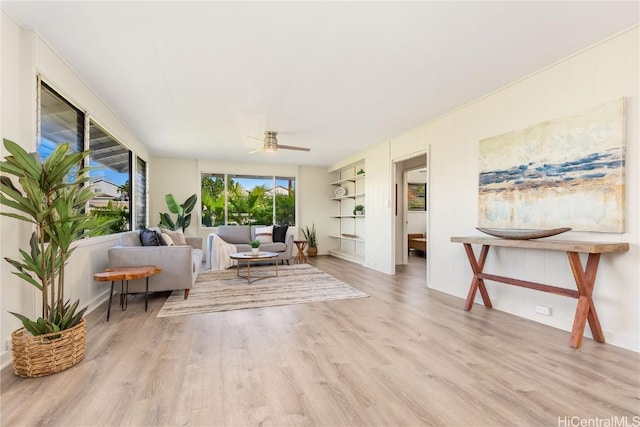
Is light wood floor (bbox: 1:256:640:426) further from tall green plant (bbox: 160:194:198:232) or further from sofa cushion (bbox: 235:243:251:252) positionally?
tall green plant (bbox: 160:194:198:232)

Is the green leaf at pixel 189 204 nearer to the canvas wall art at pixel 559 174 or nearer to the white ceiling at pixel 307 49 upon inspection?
the white ceiling at pixel 307 49

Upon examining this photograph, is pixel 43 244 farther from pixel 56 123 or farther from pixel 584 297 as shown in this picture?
pixel 584 297

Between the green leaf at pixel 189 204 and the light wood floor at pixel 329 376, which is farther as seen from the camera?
the green leaf at pixel 189 204

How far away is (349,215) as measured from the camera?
764cm

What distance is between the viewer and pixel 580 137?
2656 mm

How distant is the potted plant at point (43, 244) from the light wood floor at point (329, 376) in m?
0.13

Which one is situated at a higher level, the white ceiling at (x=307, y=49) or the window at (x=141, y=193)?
the white ceiling at (x=307, y=49)

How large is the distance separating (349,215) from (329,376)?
581 centimetres

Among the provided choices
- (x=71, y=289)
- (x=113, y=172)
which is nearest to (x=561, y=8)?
(x=71, y=289)

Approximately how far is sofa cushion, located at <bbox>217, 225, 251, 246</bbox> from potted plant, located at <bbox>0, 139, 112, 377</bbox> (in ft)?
15.1

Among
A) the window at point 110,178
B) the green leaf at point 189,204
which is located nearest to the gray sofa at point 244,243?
the green leaf at point 189,204

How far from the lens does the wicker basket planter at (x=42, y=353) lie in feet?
6.31

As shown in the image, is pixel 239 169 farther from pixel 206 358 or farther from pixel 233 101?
pixel 206 358

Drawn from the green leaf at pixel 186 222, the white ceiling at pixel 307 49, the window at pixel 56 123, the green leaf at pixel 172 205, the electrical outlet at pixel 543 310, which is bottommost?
the electrical outlet at pixel 543 310
